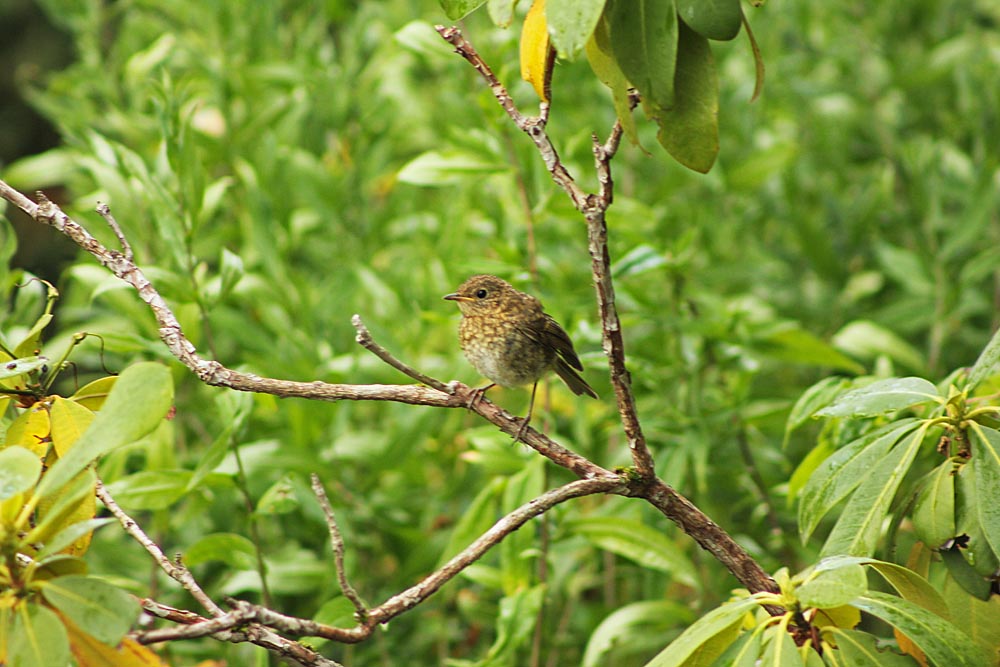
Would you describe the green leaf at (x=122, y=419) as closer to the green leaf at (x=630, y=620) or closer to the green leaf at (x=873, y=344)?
the green leaf at (x=630, y=620)

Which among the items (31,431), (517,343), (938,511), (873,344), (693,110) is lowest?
(31,431)

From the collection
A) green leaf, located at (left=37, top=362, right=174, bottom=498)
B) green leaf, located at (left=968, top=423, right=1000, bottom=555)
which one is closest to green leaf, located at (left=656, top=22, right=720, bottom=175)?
green leaf, located at (left=968, top=423, right=1000, bottom=555)

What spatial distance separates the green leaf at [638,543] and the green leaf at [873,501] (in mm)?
745

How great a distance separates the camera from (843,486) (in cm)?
143

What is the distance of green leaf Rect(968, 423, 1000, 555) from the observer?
1269mm

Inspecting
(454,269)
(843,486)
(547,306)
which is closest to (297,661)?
(843,486)

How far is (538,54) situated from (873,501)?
0.74 meters

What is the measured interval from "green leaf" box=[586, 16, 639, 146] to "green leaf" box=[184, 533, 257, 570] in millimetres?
1198

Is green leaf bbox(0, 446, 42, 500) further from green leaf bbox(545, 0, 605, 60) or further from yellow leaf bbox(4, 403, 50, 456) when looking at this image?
green leaf bbox(545, 0, 605, 60)

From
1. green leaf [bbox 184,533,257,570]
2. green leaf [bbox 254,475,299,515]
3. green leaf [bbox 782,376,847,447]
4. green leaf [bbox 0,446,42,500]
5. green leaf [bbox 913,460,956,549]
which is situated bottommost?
green leaf [bbox 184,533,257,570]

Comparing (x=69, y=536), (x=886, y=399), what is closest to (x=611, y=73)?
(x=886, y=399)

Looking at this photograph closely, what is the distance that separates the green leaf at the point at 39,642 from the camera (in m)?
1.00

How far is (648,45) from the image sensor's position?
117 cm

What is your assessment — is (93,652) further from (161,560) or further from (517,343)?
(517,343)
